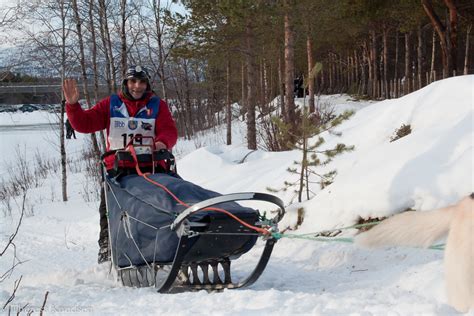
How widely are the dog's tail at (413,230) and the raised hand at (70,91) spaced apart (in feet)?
10.4

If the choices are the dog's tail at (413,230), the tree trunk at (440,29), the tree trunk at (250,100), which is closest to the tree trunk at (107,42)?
the tree trunk at (250,100)

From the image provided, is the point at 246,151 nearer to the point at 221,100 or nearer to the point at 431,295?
the point at 431,295

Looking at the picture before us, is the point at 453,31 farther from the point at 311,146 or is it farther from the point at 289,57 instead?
the point at 311,146

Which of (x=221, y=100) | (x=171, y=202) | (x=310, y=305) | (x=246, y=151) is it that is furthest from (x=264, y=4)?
(x=221, y=100)

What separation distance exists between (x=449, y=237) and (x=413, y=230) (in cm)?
24

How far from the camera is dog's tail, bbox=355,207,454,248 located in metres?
2.65

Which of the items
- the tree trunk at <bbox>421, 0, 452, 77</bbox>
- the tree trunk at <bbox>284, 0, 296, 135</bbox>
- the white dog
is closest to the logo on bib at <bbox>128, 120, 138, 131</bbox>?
the white dog

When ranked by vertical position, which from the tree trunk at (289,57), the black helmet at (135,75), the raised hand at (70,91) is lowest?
the raised hand at (70,91)

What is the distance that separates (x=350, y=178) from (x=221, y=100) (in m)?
31.5

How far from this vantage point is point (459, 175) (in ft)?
15.6

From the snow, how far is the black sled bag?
0.34 m

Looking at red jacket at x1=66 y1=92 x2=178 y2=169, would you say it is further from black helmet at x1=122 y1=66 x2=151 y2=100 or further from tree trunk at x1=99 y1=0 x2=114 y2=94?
tree trunk at x1=99 y1=0 x2=114 y2=94

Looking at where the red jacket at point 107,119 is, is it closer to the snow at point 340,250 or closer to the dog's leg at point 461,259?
the snow at point 340,250

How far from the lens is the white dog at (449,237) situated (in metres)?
2.37
